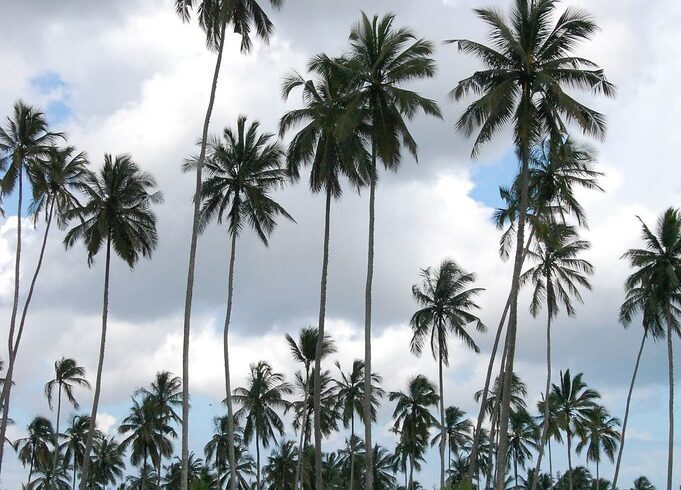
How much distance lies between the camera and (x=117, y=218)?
141ft

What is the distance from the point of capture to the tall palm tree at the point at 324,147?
34.2 meters

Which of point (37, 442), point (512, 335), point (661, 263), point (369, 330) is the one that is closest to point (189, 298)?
point (369, 330)

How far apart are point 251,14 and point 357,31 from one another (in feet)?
12.5

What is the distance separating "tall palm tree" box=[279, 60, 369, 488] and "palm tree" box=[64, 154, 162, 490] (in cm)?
1048

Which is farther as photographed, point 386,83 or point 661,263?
point 661,263

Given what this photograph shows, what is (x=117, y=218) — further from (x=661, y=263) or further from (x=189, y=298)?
(x=661, y=263)

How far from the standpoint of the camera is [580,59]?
98.4ft

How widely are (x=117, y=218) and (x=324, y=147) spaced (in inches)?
508

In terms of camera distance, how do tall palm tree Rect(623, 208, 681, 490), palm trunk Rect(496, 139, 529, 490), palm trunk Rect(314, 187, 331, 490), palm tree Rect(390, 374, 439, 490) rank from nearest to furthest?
palm trunk Rect(496, 139, 529, 490)
palm trunk Rect(314, 187, 331, 490)
tall palm tree Rect(623, 208, 681, 490)
palm tree Rect(390, 374, 439, 490)

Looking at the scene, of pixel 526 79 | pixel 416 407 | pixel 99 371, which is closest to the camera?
pixel 526 79

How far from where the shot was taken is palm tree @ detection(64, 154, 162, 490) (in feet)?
141

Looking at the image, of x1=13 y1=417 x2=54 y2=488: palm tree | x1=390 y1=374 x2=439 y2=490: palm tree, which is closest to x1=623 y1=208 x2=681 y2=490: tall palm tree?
x1=390 y1=374 x2=439 y2=490: palm tree

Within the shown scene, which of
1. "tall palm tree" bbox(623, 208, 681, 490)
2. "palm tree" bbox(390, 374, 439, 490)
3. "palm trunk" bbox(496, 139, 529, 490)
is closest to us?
"palm trunk" bbox(496, 139, 529, 490)

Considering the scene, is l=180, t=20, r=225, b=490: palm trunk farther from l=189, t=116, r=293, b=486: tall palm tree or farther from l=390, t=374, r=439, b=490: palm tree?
l=390, t=374, r=439, b=490: palm tree
